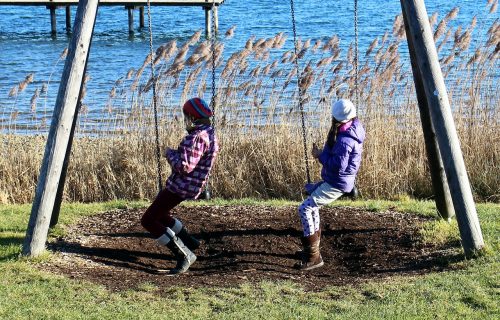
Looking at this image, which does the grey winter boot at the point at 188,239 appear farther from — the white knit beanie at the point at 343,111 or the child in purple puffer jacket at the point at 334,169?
the white knit beanie at the point at 343,111

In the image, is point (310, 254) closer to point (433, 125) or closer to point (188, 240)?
point (188, 240)

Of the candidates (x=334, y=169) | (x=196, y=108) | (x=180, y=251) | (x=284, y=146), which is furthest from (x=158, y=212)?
(x=284, y=146)

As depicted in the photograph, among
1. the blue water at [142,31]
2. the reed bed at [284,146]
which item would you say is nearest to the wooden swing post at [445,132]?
the reed bed at [284,146]

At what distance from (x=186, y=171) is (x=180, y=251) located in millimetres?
718

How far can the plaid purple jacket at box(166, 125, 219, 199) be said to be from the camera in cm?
740

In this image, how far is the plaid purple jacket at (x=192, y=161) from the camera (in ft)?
24.3

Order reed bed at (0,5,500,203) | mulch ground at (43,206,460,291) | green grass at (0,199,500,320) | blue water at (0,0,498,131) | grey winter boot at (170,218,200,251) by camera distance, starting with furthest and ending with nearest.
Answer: blue water at (0,0,498,131), reed bed at (0,5,500,203), grey winter boot at (170,218,200,251), mulch ground at (43,206,460,291), green grass at (0,199,500,320)

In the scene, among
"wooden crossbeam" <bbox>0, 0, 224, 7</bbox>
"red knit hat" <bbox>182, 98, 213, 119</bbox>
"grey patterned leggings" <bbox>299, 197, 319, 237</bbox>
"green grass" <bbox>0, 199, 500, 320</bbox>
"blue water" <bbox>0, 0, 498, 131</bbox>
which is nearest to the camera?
"green grass" <bbox>0, 199, 500, 320</bbox>

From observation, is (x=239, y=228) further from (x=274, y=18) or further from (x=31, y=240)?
(x=274, y=18)

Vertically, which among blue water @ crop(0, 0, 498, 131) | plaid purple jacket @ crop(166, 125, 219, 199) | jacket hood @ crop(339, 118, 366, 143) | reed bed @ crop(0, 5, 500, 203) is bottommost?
blue water @ crop(0, 0, 498, 131)

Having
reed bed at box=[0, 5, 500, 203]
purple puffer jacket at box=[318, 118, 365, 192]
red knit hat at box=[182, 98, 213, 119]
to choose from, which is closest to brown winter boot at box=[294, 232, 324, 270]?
purple puffer jacket at box=[318, 118, 365, 192]

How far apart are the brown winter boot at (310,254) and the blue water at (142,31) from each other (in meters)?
10.5

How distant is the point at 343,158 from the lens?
747 centimetres

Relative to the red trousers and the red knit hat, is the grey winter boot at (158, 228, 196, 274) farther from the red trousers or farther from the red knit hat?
the red knit hat
